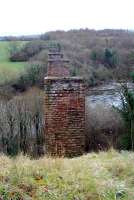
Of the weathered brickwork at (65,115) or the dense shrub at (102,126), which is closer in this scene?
the weathered brickwork at (65,115)

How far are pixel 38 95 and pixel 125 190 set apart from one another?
32427 mm

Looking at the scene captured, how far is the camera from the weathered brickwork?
8.65 metres

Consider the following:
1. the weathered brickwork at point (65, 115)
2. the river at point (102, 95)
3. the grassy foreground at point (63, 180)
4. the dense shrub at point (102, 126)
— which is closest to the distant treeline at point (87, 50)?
the river at point (102, 95)

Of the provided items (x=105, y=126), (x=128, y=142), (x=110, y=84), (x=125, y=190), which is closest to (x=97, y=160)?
(x=125, y=190)

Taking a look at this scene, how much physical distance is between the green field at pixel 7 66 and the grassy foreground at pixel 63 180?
134 feet

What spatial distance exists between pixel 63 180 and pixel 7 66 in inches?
1810

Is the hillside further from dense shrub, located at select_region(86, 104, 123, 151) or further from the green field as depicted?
dense shrub, located at select_region(86, 104, 123, 151)

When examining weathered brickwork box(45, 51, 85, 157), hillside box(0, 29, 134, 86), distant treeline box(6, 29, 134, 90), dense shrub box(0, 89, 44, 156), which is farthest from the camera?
hillside box(0, 29, 134, 86)

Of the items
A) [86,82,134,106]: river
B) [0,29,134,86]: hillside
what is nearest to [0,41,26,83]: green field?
[0,29,134,86]: hillside

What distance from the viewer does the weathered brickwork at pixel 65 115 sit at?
8648 mm

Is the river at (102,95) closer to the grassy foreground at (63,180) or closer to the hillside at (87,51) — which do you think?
the hillside at (87,51)

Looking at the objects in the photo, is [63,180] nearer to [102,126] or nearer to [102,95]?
[102,126]

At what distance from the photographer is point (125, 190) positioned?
521cm

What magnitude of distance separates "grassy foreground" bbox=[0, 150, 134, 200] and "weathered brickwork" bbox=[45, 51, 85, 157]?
8.07ft
